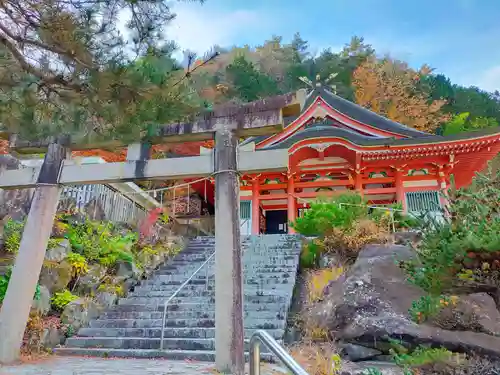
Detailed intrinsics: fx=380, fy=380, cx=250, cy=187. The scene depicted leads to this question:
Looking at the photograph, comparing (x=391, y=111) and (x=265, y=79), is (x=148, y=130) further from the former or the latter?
(x=265, y=79)

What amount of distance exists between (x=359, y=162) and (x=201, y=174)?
902cm

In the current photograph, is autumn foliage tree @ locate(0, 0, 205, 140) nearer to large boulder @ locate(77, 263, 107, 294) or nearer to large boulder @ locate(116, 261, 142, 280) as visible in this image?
large boulder @ locate(77, 263, 107, 294)

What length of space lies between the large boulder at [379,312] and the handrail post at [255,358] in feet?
8.73

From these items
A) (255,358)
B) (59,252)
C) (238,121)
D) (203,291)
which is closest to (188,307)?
(203,291)

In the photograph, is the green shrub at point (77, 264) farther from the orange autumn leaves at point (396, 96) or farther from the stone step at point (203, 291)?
the orange autumn leaves at point (396, 96)

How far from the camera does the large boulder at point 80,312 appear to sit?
625 cm

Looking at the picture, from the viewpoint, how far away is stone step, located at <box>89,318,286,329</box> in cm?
596

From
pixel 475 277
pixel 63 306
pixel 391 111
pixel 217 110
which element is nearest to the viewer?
pixel 475 277

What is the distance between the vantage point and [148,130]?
14.5 ft

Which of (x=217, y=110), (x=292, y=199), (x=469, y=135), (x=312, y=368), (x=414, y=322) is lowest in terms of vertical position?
(x=312, y=368)

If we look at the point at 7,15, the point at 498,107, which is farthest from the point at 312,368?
the point at 498,107

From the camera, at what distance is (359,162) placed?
42.4 ft

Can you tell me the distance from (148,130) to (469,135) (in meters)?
10.6

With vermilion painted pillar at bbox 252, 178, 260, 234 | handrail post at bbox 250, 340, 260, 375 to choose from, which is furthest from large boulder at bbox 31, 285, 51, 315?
vermilion painted pillar at bbox 252, 178, 260, 234
